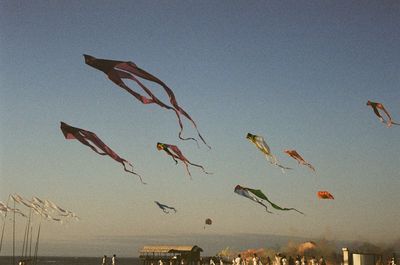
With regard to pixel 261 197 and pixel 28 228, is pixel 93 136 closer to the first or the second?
pixel 261 197

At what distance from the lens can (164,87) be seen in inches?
672

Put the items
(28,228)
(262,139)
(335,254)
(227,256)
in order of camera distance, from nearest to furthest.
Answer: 1. (262,139)
2. (28,228)
3. (227,256)
4. (335,254)

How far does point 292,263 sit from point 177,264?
55.8 ft

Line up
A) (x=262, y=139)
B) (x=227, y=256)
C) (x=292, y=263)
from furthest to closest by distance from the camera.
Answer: (x=227, y=256) < (x=292, y=263) < (x=262, y=139)

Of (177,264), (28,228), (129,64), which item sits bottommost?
(177,264)

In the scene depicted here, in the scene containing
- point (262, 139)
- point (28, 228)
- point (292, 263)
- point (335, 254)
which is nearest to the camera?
point (262, 139)

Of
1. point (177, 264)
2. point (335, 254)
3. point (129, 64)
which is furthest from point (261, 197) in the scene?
point (335, 254)

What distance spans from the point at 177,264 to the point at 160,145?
91.4 feet

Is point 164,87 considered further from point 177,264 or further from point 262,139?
point 177,264

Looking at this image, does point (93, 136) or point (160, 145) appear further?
point (160, 145)

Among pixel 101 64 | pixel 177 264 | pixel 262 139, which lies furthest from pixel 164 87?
pixel 177 264

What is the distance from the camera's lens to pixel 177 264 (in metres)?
58.7

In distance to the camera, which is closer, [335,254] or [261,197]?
[261,197]

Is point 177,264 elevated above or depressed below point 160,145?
below
